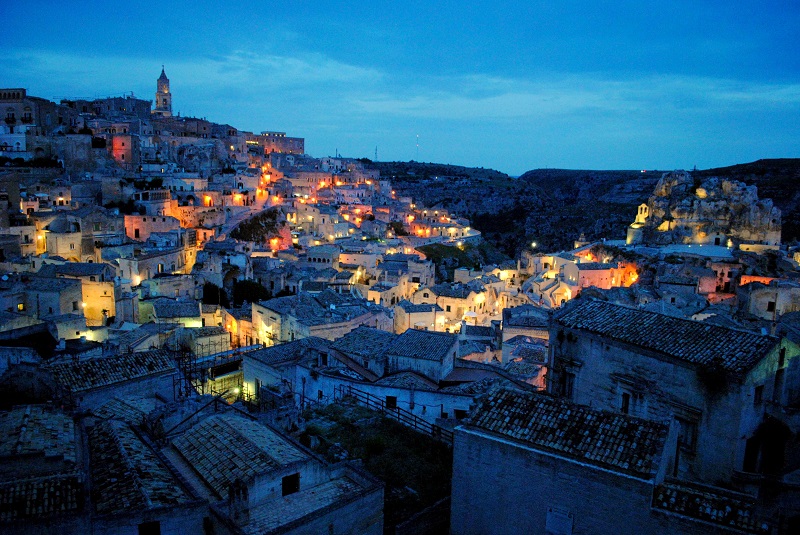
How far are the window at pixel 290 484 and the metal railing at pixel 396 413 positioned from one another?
5963 mm

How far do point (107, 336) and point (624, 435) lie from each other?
25.7 meters

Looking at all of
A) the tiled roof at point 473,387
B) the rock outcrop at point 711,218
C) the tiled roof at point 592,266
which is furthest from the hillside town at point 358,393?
the rock outcrop at point 711,218

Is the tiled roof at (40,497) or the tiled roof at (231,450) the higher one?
the tiled roof at (40,497)

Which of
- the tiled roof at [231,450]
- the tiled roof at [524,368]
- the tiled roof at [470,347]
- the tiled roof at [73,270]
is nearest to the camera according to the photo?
the tiled roof at [231,450]

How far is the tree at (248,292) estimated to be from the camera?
4544 centimetres

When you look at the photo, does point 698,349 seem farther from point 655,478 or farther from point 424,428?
point 424,428

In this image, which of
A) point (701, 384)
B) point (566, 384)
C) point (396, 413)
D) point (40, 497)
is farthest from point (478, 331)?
point (40, 497)

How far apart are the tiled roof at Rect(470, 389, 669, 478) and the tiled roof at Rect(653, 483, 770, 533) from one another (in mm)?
550

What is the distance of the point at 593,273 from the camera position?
5022 cm

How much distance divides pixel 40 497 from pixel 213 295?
Answer: 35204 millimetres

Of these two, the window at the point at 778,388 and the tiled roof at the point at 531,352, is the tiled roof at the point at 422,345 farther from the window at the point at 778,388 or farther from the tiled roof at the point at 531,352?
the window at the point at 778,388

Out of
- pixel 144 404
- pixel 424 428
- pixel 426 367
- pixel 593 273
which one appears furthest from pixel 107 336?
pixel 593 273

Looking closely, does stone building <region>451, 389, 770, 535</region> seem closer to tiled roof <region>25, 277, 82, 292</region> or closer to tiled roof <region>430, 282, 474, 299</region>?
tiled roof <region>25, 277, 82, 292</region>

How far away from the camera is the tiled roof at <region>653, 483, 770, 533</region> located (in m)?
8.88
